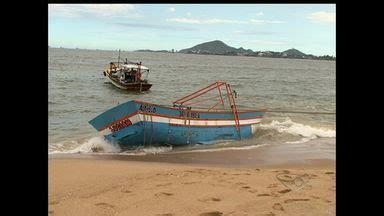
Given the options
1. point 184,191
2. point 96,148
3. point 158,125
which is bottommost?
point 96,148

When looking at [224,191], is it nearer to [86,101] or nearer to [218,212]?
[218,212]

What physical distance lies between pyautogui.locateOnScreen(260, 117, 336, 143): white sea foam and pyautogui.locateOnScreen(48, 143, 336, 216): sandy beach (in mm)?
5723

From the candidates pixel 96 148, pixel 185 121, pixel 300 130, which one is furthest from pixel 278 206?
pixel 300 130

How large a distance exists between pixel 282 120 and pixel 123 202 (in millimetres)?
13762

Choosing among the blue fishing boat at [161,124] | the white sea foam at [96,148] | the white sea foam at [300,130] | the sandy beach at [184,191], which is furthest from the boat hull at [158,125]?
the white sea foam at [300,130]

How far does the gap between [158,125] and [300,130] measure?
23.0 ft

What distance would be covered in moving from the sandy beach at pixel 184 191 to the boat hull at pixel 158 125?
1.91 m

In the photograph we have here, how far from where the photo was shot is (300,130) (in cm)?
1530

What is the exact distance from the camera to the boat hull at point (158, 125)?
1038 cm

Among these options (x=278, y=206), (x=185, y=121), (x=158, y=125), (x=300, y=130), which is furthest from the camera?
(x=300, y=130)

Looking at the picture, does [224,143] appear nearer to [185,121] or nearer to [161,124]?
[185,121]

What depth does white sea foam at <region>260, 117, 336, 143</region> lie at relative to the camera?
1429 centimetres
